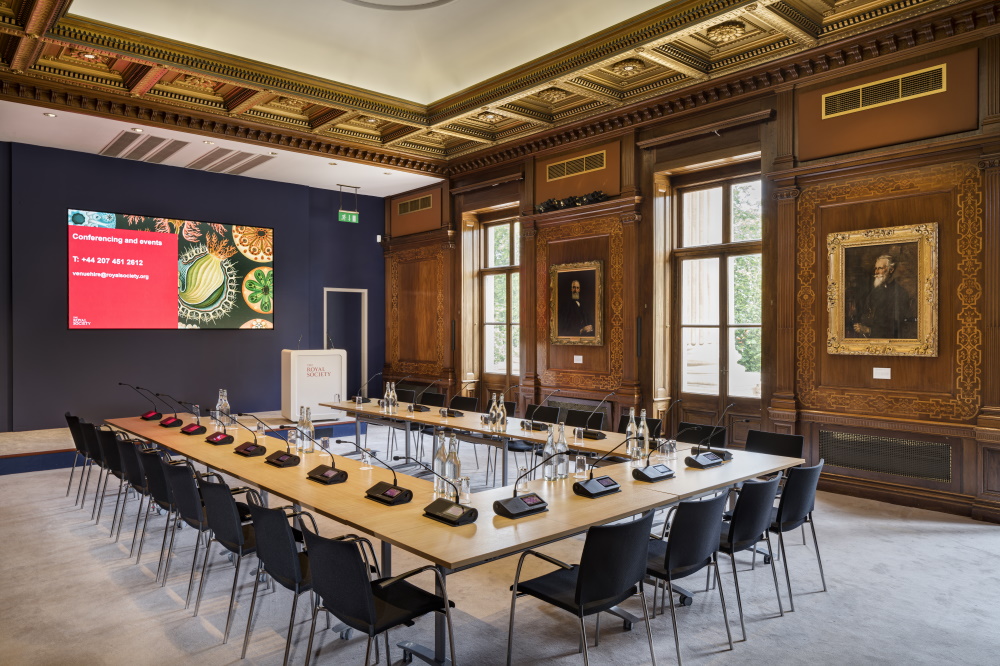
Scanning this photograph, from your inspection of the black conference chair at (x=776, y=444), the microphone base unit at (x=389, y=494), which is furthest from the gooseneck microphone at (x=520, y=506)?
the black conference chair at (x=776, y=444)

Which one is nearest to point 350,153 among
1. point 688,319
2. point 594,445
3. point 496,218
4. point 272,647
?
point 496,218

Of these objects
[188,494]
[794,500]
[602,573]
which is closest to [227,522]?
[188,494]

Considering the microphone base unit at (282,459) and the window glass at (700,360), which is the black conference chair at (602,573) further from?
the window glass at (700,360)

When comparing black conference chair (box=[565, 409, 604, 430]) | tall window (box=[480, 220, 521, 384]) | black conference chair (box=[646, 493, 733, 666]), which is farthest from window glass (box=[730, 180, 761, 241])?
black conference chair (box=[646, 493, 733, 666])

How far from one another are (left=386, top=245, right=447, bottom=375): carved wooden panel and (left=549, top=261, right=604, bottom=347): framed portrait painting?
249 cm

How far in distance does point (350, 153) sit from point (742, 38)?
5.35 metres

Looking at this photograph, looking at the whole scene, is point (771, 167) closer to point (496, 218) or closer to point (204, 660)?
point (496, 218)

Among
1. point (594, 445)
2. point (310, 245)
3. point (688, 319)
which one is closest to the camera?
point (594, 445)

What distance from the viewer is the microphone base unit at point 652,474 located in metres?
3.90

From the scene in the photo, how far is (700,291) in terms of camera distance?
25.5 ft

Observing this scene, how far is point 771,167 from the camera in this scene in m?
6.72

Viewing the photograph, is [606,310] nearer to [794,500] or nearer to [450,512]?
[794,500]

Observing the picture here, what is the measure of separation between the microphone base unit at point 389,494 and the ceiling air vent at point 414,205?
816 centimetres

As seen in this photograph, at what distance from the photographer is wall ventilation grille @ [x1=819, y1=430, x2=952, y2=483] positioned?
571cm
